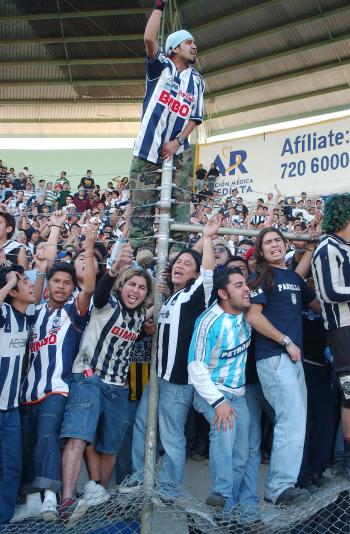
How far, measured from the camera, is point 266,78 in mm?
17984

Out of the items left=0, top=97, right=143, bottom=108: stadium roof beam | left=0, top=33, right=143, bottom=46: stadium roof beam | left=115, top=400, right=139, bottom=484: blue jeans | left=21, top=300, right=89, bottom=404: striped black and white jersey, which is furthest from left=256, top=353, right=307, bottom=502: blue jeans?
left=0, top=97, right=143, bottom=108: stadium roof beam

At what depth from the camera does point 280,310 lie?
3.76m

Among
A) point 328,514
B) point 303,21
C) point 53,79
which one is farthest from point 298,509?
point 53,79

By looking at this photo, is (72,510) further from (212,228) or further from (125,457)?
(212,228)

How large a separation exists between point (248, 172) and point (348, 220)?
1306 centimetres

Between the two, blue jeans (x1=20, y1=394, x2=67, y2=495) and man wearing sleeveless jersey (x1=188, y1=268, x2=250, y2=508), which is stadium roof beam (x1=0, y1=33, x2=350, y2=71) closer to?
man wearing sleeveless jersey (x1=188, y1=268, x2=250, y2=508)

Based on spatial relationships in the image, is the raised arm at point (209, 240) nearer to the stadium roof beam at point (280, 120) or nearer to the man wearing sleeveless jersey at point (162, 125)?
the man wearing sleeveless jersey at point (162, 125)

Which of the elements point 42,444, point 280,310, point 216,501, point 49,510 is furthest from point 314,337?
point 49,510

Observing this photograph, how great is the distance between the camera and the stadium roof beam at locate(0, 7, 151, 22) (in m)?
16.3

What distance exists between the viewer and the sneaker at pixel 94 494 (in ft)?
11.2

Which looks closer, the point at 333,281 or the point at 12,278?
the point at 333,281

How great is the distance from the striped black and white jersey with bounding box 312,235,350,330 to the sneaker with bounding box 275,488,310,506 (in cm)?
95

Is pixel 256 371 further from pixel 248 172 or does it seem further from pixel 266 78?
pixel 266 78

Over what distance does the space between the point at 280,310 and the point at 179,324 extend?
25.4 inches
